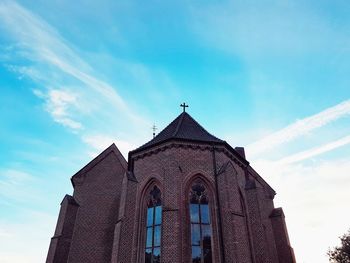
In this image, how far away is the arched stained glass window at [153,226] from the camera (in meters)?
13.4

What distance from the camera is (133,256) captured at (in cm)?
1356

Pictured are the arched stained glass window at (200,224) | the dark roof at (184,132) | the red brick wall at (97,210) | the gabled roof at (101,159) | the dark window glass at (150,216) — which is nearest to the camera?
the arched stained glass window at (200,224)

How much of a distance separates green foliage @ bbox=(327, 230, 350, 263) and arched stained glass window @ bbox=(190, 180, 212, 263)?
68.8ft

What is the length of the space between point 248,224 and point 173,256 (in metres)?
5.13

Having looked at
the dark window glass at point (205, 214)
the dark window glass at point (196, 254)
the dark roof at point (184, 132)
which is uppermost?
the dark roof at point (184, 132)

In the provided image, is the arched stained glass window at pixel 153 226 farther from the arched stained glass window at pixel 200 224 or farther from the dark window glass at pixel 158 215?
the arched stained glass window at pixel 200 224

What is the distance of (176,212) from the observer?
1306 centimetres

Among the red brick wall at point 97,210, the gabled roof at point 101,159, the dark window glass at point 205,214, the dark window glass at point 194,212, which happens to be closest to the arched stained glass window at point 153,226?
the dark window glass at point 194,212

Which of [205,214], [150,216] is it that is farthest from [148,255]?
[205,214]

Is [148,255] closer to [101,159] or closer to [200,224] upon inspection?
[200,224]

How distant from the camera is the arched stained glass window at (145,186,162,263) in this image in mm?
13375

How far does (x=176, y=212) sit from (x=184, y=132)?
17.4 ft

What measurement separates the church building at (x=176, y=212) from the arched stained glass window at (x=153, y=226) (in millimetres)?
43

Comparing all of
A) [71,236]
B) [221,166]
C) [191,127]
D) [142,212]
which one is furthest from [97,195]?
[221,166]
